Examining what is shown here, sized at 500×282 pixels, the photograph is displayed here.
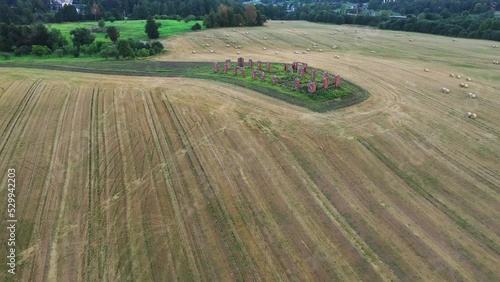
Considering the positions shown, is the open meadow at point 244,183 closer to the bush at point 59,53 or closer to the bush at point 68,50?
the bush at point 59,53

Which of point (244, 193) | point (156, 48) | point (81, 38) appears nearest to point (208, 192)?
point (244, 193)

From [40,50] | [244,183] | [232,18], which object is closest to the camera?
[244,183]

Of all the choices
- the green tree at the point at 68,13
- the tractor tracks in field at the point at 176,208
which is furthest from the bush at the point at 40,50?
the green tree at the point at 68,13

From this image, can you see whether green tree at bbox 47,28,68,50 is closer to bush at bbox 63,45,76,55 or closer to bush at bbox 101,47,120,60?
bush at bbox 63,45,76,55

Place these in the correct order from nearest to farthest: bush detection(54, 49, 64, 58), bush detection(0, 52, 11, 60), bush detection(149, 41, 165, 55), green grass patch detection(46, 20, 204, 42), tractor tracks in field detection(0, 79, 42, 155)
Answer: tractor tracks in field detection(0, 79, 42, 155) → bush detection(0, 52, 11, 60) → bush detection(54, 49, 64, 58) → bush detection(149, 41, 165, 55) → green grass patch detection(46, 20, 204, 42)

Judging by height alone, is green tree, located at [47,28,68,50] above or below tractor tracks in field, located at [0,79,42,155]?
above

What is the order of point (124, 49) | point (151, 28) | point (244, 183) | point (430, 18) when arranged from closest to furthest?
1. point (244, 183)
2. point (124, 49)
3. point (151, 28)
4. point (430, 18)

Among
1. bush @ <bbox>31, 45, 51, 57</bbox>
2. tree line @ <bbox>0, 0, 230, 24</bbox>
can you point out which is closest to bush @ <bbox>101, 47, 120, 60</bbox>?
bush @ <bbox>31, 45, 51, 57</bbox>

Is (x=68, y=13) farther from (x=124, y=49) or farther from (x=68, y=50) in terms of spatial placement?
(x=124, y=49)

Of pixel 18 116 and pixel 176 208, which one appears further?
pixel 18 116
